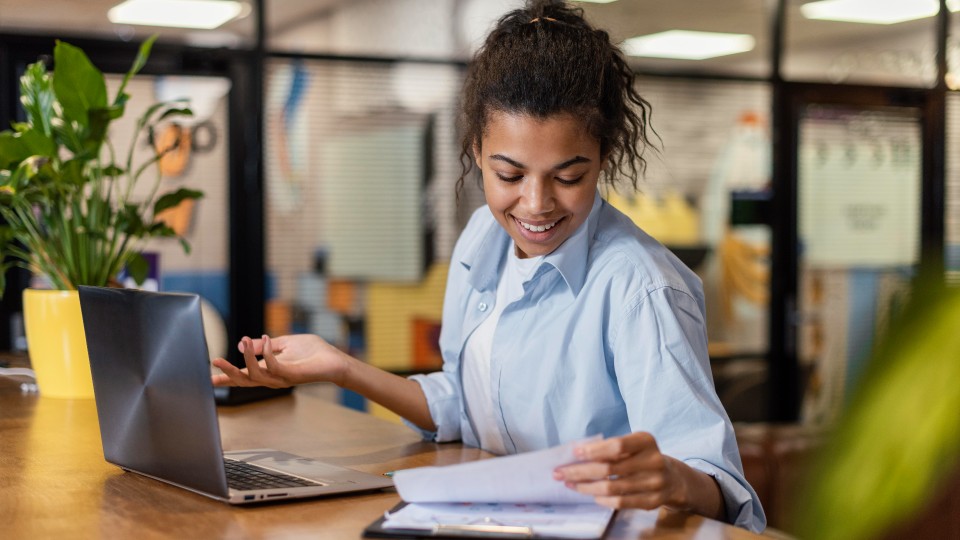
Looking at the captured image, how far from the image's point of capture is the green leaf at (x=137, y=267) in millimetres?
2418

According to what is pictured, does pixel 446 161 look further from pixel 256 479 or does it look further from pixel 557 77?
pixel 256 479

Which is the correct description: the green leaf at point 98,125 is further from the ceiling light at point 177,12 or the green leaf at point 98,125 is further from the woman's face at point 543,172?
the ceiling light at point 177,12

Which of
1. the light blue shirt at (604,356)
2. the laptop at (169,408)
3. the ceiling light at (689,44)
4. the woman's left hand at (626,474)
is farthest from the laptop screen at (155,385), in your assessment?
the ceiling light at (689,44)

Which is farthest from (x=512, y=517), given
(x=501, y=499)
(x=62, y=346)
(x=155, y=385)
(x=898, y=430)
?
(x=62, y=346)

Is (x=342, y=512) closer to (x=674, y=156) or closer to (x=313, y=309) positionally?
(x=313, y=309)

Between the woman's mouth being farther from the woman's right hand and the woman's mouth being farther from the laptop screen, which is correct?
the laptop screen

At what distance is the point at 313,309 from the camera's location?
186 inches

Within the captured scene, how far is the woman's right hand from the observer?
5.06 ft

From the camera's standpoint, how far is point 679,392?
135cm

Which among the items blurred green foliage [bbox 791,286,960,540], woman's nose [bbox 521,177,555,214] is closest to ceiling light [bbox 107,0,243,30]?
woman's nose [bbox 521,177,555,214]

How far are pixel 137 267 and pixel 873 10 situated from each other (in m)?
4.43

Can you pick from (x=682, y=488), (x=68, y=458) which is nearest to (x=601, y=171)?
(x=682, y=488)

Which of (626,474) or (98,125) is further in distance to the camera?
(98,125)

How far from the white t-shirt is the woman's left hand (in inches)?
22.1
